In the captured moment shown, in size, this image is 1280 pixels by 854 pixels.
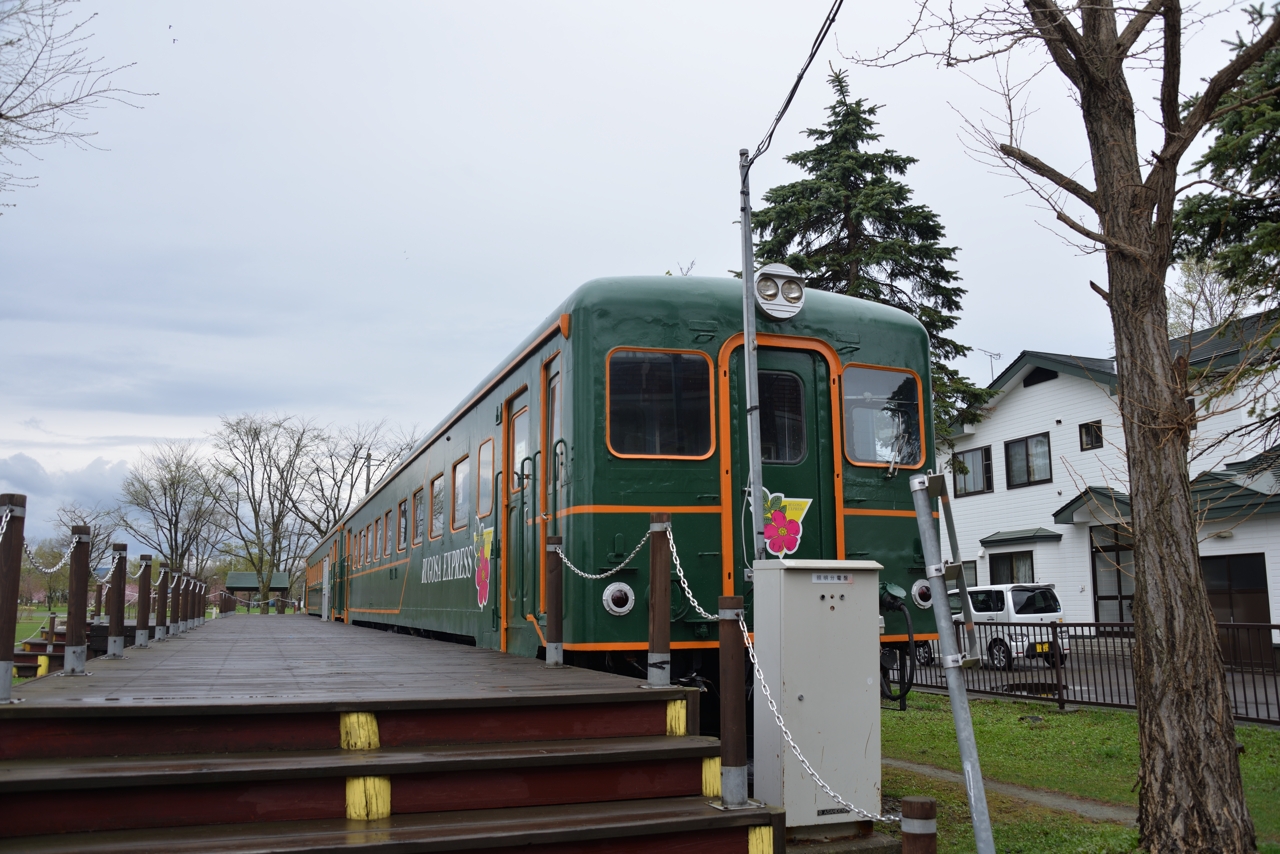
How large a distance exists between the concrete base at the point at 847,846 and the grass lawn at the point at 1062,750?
2.24 metres

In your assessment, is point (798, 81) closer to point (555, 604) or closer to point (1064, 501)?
point (555, 604)

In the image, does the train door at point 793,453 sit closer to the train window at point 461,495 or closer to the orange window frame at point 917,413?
the orange window frame at point 917,413

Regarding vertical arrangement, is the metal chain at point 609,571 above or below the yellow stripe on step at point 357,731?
above

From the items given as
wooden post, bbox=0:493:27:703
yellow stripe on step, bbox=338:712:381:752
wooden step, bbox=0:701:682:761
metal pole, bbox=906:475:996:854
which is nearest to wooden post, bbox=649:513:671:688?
wooden step, bbox=0:701:682:761

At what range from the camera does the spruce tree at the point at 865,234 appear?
63.9 feet

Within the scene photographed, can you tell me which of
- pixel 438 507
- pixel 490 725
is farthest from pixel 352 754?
pixel 438 507

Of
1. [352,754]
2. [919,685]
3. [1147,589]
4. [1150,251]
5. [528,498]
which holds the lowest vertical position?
[919,685]

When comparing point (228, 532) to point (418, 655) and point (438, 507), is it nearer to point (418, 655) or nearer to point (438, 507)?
point (438, 507)

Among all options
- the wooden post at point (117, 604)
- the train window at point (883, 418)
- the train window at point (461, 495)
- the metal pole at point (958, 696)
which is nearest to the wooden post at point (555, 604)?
the train window at point (883, 418)

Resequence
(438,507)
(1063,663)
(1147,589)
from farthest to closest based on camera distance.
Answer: (1063,663) < (438,507) < (1147,589)

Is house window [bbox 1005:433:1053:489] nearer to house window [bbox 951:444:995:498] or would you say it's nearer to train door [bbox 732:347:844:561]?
house window [bbox 951:444:995:498]

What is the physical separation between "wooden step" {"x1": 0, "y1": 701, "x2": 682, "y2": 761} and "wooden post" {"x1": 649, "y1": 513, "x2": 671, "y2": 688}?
0.24 m

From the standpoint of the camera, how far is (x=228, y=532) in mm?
52875

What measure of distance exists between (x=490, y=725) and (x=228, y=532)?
173 feet
